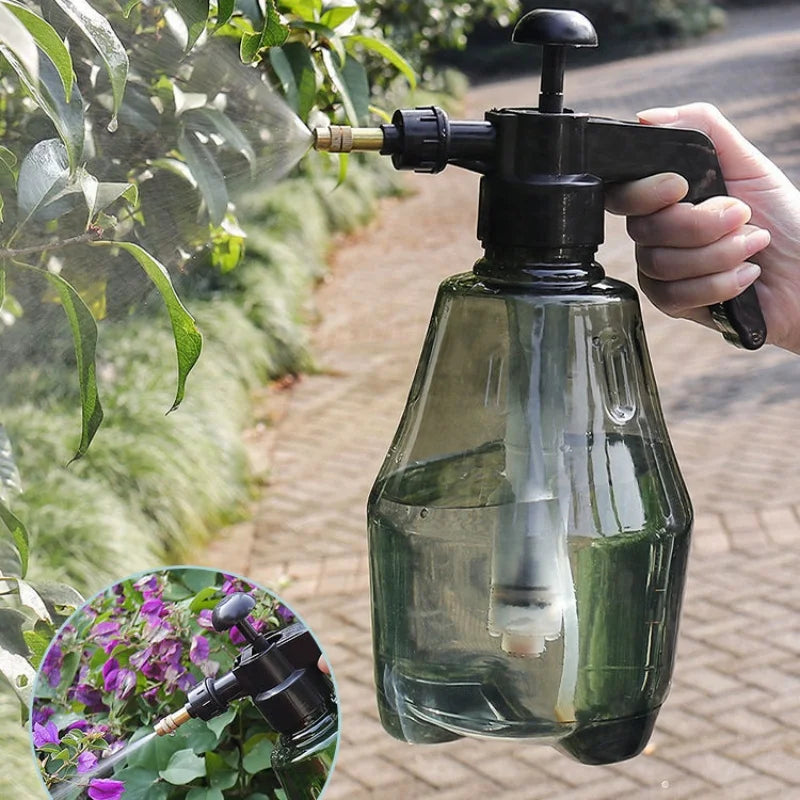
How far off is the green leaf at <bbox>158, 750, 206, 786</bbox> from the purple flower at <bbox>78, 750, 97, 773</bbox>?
4 cm

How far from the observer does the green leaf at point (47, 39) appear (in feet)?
1.93

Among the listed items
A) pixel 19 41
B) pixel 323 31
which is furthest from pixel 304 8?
pixel 19 41

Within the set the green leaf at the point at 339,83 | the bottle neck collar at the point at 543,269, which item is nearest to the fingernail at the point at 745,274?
the bottle neck collar at the point at 543,269

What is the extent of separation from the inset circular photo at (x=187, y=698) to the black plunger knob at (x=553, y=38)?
15.1 inches

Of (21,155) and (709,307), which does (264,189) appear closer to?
(21,155)

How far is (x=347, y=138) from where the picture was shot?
0.84 meters

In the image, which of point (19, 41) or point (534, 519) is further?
point (534, 519)

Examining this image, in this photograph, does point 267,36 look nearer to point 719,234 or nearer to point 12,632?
point 719,234

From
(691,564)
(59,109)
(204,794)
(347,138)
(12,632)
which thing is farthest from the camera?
(691,564)

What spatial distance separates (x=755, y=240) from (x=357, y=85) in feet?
Result: 1.35

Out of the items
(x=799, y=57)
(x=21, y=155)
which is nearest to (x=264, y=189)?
(x=21, y=155)

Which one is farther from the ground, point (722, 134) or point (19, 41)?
point (19, 41)

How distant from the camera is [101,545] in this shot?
3920 mm

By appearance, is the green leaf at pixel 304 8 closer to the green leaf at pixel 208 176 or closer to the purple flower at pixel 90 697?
the green leaf at pixel 208 176
